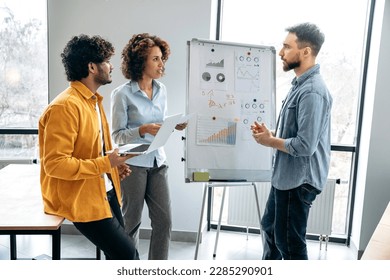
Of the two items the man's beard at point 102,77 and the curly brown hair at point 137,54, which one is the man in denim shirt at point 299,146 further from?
the man's beard at point 102,77

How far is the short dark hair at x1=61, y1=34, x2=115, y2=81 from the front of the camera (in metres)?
1.71

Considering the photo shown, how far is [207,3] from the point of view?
2.97 m

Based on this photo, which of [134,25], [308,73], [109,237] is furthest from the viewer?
[134,25]

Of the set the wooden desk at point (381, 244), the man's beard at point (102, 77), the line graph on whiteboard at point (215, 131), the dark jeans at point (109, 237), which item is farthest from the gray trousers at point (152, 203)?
the wooden desk at point (381, 244)

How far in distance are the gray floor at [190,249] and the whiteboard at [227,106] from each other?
2.77ft

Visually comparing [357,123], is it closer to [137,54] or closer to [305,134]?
[305,134]

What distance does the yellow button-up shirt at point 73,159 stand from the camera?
1.57 meters

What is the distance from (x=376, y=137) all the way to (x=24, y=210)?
2.51 m

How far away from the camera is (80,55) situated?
171 centimetres

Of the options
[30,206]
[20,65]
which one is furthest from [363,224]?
[20,65]

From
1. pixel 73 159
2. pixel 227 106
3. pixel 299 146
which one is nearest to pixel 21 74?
pixel 227 106

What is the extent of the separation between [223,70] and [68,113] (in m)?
1.20

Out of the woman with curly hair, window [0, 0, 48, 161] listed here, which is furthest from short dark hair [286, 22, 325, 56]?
→ window [0, 0, 48, 161]

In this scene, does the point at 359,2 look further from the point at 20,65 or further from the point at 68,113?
the point at 20,65
